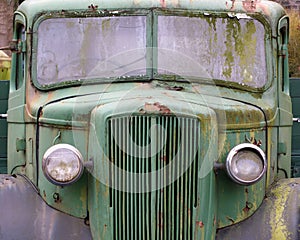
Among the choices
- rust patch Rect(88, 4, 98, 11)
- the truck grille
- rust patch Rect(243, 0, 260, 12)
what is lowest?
the truck grille

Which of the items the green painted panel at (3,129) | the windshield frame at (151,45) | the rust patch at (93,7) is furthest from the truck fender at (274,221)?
the green painted panel at (3,129)

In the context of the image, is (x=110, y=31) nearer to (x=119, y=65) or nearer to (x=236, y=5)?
(x=119, y=65)

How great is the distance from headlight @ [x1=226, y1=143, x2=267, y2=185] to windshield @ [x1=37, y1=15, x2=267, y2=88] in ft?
3.01

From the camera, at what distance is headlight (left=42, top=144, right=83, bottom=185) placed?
4.45 m

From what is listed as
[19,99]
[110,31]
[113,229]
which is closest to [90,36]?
[110,31]

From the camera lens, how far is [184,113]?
4.37 m

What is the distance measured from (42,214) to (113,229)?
608mm

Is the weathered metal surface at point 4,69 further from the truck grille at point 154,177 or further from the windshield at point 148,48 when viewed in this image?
the truck grille at point 154,177

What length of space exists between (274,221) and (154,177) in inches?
37.6

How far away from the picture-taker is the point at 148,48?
5238 millimetres

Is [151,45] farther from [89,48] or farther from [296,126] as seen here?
[296,126]

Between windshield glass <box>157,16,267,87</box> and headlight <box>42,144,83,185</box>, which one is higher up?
windshield glass <box>157,16,267,87</box>

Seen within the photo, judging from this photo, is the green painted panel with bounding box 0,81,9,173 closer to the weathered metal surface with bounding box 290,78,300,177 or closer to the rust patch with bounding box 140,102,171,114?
the weathered metal surface with bounding box 290,78,300,177

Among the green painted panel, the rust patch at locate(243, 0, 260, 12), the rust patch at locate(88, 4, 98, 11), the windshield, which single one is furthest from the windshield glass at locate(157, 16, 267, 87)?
Answer: the green painted panel
